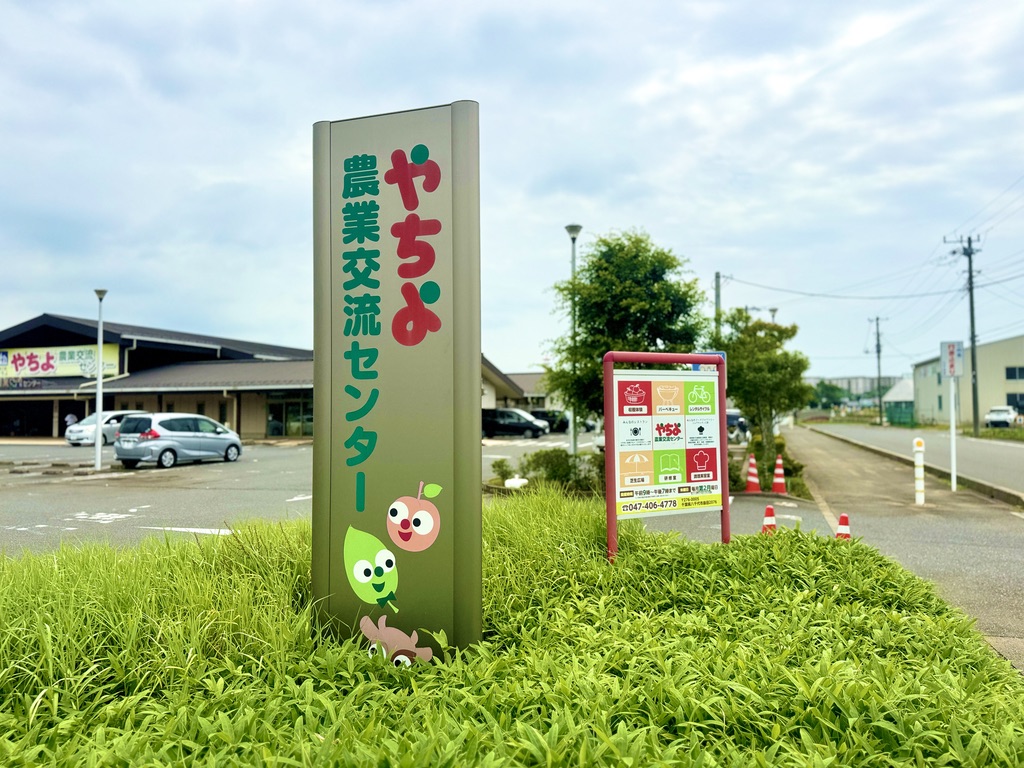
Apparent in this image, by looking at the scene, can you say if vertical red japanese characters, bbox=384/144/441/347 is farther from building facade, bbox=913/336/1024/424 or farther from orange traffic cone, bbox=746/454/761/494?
building facade, bbox=913/336/1024/424

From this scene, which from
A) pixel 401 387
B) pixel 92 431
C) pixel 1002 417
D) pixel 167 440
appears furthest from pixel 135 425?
pixel 1002 417

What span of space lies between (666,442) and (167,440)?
16953mm

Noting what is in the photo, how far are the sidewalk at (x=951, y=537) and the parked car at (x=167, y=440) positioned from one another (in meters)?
16.1

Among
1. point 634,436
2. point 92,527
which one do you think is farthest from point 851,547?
point 92,527

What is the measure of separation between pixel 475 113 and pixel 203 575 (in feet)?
9.67

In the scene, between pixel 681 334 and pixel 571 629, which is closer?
pixel 571 629

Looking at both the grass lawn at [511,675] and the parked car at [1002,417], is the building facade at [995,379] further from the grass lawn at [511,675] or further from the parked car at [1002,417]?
the grass lawn at [511,675]

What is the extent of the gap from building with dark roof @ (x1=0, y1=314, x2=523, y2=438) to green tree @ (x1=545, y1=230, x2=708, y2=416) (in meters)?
20.6

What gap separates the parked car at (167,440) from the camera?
1881 cm

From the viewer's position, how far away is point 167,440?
19.3 meters

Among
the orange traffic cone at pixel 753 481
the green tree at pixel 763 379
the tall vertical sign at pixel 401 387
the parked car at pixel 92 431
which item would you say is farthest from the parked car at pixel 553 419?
the tall vertical sign at pixel 401 387

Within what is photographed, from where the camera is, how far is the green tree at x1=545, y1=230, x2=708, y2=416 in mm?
12188

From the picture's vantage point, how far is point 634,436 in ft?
19.5

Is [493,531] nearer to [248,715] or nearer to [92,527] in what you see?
[248,715]
